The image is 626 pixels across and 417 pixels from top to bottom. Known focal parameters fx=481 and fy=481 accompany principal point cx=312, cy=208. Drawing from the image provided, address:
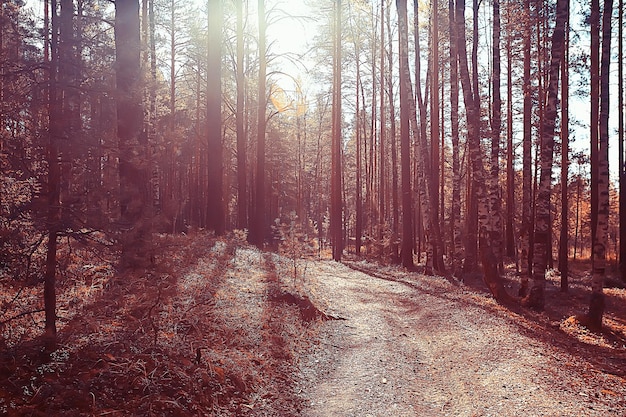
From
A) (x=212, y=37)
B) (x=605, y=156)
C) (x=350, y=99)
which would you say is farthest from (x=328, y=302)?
(x=350, y=99)

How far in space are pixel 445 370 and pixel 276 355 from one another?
8.24ft

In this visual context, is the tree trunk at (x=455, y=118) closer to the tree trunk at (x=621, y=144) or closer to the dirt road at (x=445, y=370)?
the tree trunk at (x=621, y=144)

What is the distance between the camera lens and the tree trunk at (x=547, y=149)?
418 inches

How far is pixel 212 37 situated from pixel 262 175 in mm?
5500

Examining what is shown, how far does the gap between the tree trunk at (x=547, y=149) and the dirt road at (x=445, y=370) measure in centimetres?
139

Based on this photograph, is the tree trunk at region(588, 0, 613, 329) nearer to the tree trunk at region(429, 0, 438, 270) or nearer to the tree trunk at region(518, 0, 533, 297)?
the tree trunk at region(518, 0, 533, 297)

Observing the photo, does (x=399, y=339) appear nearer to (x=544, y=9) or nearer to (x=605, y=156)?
(x=605, y=156)

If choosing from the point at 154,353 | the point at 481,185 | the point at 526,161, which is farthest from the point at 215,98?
the point at 154,353

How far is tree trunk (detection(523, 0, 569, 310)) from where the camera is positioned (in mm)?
10609

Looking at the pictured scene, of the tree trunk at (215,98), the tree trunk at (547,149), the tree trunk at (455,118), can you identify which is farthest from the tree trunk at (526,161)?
the tree trunk at (215,98)

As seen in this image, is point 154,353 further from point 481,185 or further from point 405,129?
point 405,129

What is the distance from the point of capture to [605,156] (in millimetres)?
10250

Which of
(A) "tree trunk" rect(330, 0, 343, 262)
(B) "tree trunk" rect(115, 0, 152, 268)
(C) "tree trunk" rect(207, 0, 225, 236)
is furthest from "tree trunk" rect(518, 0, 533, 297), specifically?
(B) "tree trunk" rect(115, 0, 152, 268)

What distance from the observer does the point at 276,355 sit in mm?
7164
